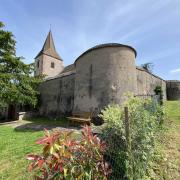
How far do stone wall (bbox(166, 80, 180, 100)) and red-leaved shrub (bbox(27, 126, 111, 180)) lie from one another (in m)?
26.9

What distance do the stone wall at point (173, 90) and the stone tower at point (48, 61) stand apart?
2081 centimetres

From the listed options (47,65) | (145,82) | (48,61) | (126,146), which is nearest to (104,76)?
(126,146)

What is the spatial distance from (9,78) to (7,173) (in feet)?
34.3

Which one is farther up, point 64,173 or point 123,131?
point 123,131

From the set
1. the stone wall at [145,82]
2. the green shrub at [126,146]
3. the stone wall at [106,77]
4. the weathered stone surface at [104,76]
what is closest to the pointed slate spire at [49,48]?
the stone wall at [145,82]

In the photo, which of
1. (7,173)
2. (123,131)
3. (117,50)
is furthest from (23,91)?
(123,131)

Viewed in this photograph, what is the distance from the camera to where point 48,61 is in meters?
32.2

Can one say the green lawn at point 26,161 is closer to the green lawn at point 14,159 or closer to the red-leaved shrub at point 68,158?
the green lawn at point 14,159

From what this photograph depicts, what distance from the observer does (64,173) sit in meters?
2.32

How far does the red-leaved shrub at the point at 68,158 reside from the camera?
2221 mm

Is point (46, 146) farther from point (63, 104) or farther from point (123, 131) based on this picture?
point (63, 104)

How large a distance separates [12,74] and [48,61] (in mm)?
18904

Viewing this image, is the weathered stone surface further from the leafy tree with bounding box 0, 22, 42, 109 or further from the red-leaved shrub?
the red-leaved shrub

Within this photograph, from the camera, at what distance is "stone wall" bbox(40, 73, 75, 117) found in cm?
1711
